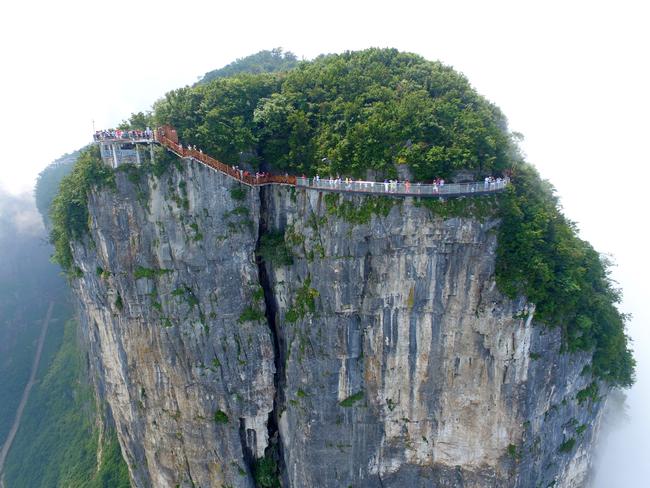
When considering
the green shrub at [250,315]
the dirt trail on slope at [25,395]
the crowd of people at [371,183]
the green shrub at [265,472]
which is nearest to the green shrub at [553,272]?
the crowd of people at [371,183]

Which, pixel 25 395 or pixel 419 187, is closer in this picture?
pixel 419 187

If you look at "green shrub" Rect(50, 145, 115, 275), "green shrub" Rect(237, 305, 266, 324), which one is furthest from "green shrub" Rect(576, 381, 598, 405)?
"green shrub" Rect(50, 145, 115, 275)

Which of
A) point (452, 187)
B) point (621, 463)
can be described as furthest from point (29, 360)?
point (621, 463)

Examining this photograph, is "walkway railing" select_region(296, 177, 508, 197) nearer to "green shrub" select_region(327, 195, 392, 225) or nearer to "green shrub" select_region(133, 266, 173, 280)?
"green shrub" select_region(327, 195, 392, 225)

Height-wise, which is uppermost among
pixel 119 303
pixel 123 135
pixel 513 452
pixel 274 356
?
pixel 123 135

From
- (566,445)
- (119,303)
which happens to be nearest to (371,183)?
(119,303)

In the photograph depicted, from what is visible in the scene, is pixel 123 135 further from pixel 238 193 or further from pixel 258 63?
pixel 258 63
